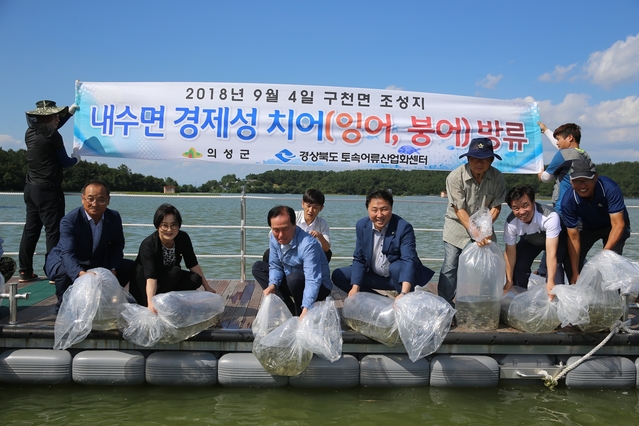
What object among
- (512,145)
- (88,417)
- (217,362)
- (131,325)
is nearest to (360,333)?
(217,362)

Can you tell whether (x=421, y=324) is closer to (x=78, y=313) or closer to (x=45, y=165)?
(x=78, y=313)

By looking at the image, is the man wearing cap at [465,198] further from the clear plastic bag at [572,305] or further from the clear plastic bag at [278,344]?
the clear plastic bag at [278,344]

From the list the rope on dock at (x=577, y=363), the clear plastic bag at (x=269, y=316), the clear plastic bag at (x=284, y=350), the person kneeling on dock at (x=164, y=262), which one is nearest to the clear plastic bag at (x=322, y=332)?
the clear plastic bag at (x=284, y=350)

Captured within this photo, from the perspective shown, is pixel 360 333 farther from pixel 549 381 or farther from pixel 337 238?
→ pixel 337 238

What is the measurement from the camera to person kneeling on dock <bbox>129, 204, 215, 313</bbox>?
340cm

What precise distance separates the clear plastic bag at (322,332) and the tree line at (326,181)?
1.41m

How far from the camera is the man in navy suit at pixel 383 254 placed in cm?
353

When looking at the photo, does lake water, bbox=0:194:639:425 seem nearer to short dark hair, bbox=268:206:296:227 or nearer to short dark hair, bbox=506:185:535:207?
short dark hair, bbox=268:206:296:227

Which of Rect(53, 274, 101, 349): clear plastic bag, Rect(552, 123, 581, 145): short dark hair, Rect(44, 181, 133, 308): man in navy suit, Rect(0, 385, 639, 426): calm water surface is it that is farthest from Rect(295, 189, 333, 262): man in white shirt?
Rect(552, 123, 581, 145): short dark hair

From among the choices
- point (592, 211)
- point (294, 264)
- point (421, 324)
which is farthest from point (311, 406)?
point (592, 211)

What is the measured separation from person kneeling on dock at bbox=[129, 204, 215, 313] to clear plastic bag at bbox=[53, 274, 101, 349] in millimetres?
345

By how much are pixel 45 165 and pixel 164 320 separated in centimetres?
222

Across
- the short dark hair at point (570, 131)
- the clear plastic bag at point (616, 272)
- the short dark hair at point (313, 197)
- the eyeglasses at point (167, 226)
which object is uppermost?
the short dark hair at point (570, 131)

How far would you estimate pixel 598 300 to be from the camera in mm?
3352
